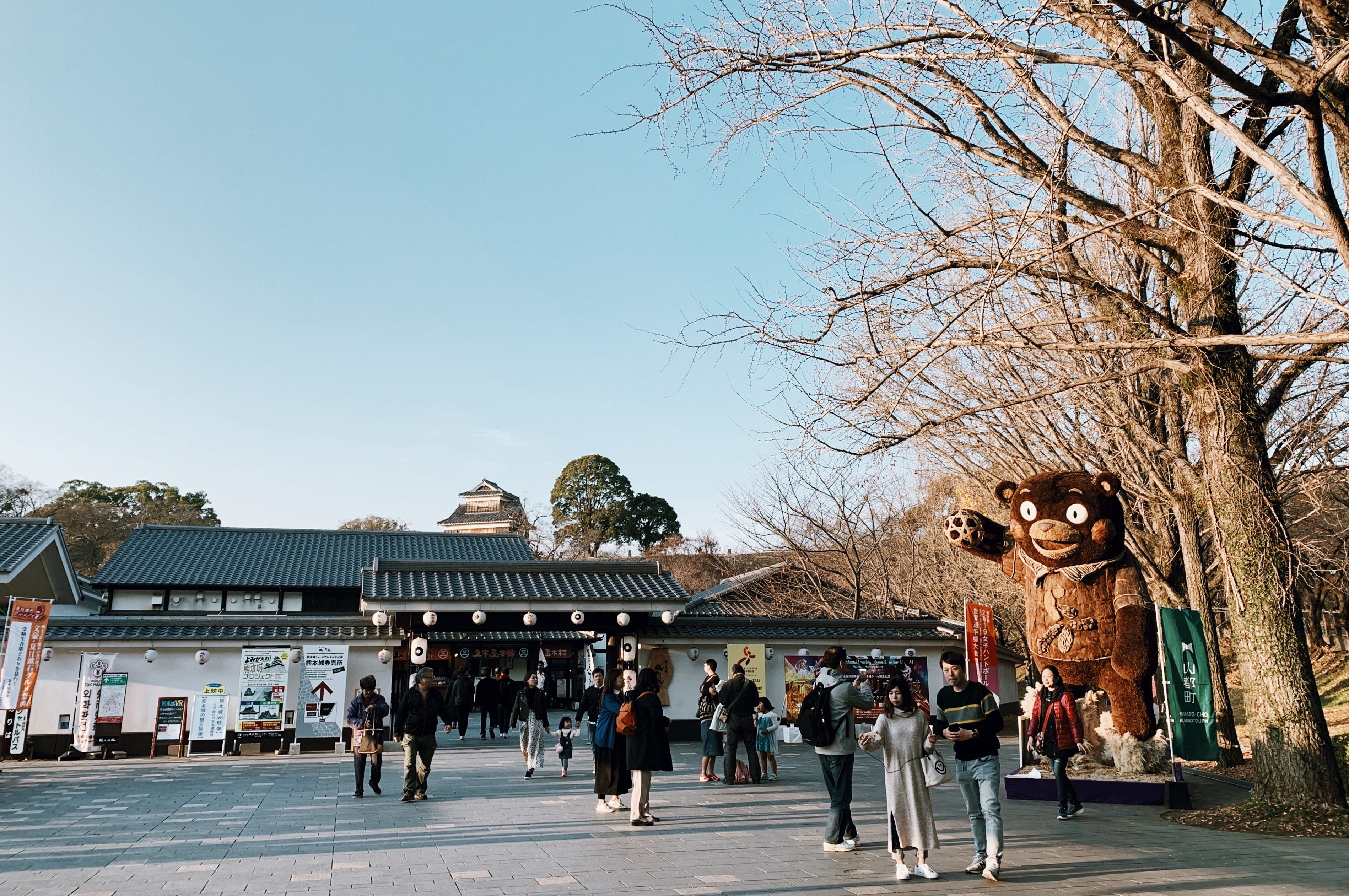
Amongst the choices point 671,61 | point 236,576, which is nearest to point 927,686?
point 671,61

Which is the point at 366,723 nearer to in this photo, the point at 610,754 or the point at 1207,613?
the point at 610,754

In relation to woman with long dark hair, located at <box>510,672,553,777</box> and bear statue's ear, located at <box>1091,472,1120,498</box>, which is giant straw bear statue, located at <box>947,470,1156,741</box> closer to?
bear statue's ear, located at <box>1091,472,1120,498</box>

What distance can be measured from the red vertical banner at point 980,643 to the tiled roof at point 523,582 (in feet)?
17.3

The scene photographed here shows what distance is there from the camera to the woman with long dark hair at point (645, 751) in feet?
28.8

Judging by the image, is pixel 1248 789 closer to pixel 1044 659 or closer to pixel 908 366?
pixel 1044 659

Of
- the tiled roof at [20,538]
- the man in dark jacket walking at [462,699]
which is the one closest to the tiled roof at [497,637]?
the man in dark jacket walking at [462,699]

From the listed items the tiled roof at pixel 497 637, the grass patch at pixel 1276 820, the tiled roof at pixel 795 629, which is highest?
the tiled roof at pixel 497 637

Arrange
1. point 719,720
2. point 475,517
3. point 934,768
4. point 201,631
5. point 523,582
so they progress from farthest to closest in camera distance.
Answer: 1. point 475,517
2. point 523,582
3. point 201,631
4. point 719,720
5. point 934,768

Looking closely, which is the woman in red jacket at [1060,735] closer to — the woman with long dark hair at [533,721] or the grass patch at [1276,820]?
the grass patch at [1276,820]

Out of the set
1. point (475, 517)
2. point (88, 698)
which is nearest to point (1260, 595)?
point (88, 698)

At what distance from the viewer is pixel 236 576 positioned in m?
26.5

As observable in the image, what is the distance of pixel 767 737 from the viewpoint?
1230 cm

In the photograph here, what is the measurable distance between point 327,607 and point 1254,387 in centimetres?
2478

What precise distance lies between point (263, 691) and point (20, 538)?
Answer: 359 inches
